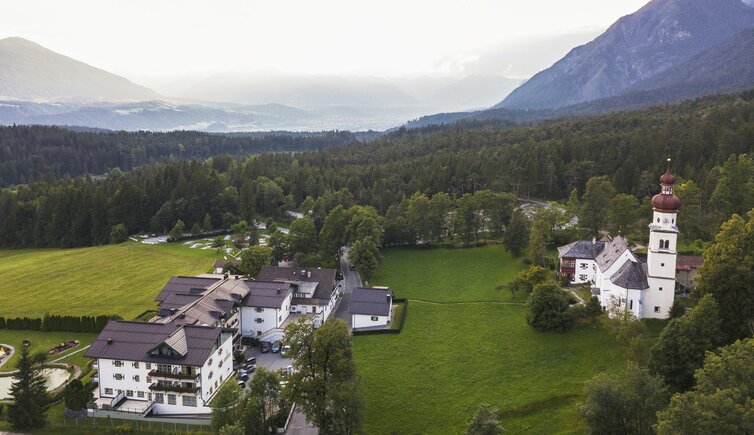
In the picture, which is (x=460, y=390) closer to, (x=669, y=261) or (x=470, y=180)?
(x=669, y=261)

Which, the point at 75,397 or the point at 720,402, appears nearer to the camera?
the point at 720,402

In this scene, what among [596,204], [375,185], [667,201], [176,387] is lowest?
[176,387]

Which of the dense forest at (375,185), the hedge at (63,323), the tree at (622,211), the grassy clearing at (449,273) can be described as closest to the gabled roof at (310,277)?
the grassy clearing at (449,273)

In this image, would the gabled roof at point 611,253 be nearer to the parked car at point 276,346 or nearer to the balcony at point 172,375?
the parked car at point 276,346

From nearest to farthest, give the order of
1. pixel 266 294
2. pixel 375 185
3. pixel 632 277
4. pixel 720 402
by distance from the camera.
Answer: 1. pixel 720 402
2. pixel 632 277
3. pixel 266 294
4. pixel 375 185

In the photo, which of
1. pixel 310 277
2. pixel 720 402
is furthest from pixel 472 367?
pixel 310 277

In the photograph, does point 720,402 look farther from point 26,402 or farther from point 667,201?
point 26,402

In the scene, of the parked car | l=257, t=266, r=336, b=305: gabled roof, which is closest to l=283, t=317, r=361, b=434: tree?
the parked car
